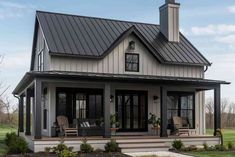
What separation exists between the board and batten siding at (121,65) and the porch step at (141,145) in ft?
13.3

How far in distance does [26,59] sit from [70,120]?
14.1 metres

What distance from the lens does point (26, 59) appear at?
3108 centimetres

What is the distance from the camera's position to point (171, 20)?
22.4m

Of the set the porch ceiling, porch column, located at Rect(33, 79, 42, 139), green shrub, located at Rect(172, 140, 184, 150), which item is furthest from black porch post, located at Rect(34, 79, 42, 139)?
green shrub, located at Rect(172, 140, 184, 150)

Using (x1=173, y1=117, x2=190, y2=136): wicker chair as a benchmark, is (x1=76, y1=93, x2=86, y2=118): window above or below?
above

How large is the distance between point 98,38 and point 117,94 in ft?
9.88

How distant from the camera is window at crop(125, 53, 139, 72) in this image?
19562mm

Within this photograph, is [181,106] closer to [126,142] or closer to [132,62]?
[132,62]

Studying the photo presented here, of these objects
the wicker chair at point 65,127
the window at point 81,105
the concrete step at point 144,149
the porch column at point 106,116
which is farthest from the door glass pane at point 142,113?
the wicker chair at point 65,127

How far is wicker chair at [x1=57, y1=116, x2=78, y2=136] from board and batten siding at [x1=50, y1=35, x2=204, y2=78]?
2.30 meters

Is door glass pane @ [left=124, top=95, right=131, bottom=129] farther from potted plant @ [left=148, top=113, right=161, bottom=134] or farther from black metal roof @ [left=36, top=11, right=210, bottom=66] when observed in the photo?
black metal roof @ [left=36, top=11, right=210, bottom=66]

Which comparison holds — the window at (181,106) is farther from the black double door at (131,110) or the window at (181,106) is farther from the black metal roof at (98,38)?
the black metal roof at (98,38)

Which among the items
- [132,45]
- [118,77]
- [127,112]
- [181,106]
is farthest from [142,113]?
[118,77]

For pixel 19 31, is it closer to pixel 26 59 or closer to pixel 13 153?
pixel 26 59
